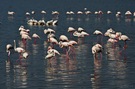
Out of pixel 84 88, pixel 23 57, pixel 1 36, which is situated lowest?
pixel 84 88

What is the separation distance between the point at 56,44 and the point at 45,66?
39.1ft

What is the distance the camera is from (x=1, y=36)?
2327 inches

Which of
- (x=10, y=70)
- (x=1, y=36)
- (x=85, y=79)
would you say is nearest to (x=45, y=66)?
(x=10, y=70)

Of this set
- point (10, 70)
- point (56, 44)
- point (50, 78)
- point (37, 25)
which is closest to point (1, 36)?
point (56, 44)

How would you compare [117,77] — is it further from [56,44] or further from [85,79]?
[56,44]

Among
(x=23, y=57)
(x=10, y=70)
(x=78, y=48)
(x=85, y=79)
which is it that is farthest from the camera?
(x=78, y=48)

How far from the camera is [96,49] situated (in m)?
41.2

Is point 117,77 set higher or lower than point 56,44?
lower

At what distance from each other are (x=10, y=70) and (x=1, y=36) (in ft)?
74.1

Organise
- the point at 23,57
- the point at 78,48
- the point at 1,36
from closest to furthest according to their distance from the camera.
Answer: the point at 23,57 → the point at 78,48 → the point at 1,36

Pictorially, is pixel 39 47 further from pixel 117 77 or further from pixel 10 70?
pixel 117 77

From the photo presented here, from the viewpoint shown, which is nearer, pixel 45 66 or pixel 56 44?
pixel 45 66

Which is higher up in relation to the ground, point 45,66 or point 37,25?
point 37,25

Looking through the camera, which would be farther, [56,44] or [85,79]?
[56,44]
